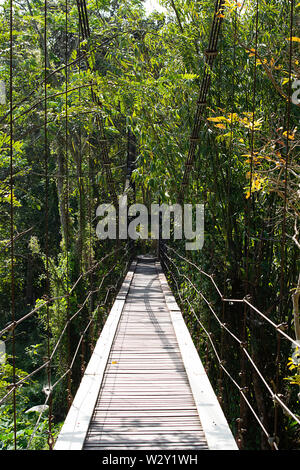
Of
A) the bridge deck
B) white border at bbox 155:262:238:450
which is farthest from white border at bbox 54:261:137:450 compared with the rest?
white border at bbox 155:262:238:450

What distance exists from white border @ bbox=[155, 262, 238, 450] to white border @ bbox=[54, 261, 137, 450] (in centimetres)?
46

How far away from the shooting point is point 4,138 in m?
3.36

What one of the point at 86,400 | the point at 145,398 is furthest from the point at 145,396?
the point at 86,400

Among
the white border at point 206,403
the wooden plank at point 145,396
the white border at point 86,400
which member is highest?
the white border at point 206,403

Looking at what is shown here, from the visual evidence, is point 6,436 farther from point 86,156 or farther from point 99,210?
point 86,156

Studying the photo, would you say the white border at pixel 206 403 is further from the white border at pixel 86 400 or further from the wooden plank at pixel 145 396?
the white border at pixel 86 400

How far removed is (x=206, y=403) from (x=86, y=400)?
543 millimetres

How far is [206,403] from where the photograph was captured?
2191 millimetres

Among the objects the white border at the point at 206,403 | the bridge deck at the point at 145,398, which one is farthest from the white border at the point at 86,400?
the white border at the point at 206,403

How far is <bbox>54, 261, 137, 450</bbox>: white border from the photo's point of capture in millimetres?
1845

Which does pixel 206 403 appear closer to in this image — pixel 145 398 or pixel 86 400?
pixel 145 398

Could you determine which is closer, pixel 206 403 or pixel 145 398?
pixel 206 403

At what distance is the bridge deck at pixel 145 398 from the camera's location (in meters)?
1.88

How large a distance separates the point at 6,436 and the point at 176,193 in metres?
2.44
